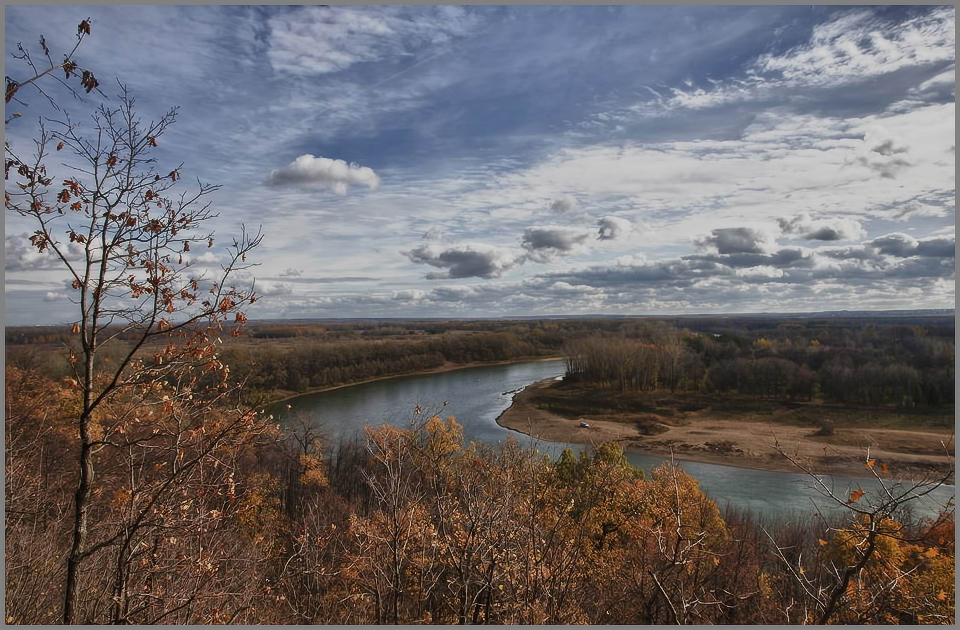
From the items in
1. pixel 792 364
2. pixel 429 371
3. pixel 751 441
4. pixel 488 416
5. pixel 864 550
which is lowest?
pixel 751 441

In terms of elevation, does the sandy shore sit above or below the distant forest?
below

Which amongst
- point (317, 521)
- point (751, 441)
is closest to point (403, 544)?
point (317, 521)

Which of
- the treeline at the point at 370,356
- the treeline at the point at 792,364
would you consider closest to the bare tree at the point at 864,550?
the treeline at the point at 370,356

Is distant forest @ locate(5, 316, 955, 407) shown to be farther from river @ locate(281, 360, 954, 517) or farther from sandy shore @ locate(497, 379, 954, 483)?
sandy shore @ locate(497, 379, 954, 483)

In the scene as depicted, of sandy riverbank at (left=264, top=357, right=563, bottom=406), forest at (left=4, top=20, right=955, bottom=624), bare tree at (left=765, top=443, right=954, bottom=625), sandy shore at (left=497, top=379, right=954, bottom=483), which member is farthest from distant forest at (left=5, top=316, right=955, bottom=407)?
bare tree at (left=765, top=443, right=954, bottom=625)

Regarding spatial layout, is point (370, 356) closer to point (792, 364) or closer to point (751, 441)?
point (751, 441)

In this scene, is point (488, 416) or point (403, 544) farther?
point (488, 416)
